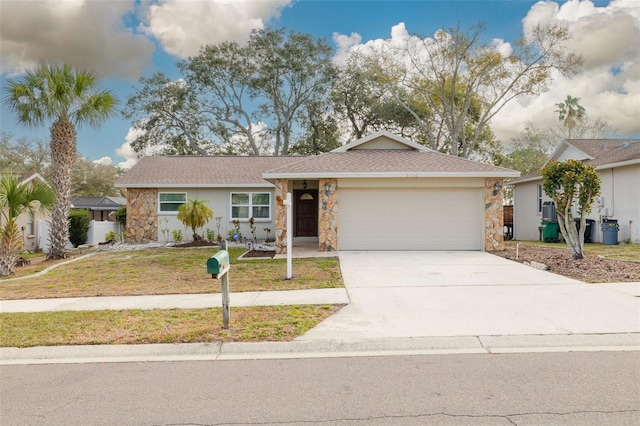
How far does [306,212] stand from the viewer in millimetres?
18906

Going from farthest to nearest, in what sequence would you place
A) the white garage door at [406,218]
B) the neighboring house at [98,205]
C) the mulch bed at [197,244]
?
the neighboring house at [98,205] → the mulch bed at [197,244] → the white garage door at [406,218]

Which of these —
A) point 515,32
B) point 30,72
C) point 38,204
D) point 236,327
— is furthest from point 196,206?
point 515,32

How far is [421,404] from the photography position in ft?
11.7

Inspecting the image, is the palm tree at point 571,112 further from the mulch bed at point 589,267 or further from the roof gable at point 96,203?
the roof gable at point 96,203

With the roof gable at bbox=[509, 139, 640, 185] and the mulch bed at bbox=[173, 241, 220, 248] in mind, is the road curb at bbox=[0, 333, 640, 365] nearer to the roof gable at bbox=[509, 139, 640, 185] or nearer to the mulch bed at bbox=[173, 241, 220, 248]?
the mulch bed at bbox=[173, 241, 220, 248]

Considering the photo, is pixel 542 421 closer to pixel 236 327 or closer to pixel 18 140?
pixel 236 327

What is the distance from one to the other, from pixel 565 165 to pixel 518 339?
24.6 feet

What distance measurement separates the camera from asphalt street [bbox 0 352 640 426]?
3367mm

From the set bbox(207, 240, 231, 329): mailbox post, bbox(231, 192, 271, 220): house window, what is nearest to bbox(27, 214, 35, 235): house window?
bbox(231, 192, 271, 220): house window

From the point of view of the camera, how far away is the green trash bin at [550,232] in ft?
61.9

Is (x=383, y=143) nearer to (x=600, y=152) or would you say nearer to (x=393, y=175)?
(x=393, y=175)

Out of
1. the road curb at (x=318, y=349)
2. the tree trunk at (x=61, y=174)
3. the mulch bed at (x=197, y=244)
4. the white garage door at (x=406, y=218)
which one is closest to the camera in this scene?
the road curb at (x=318, y=349)

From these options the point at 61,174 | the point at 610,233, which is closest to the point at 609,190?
the point at 610,233

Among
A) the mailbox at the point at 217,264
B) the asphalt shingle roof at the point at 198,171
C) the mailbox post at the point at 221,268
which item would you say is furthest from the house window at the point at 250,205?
the mailbox at the point at 217,264
